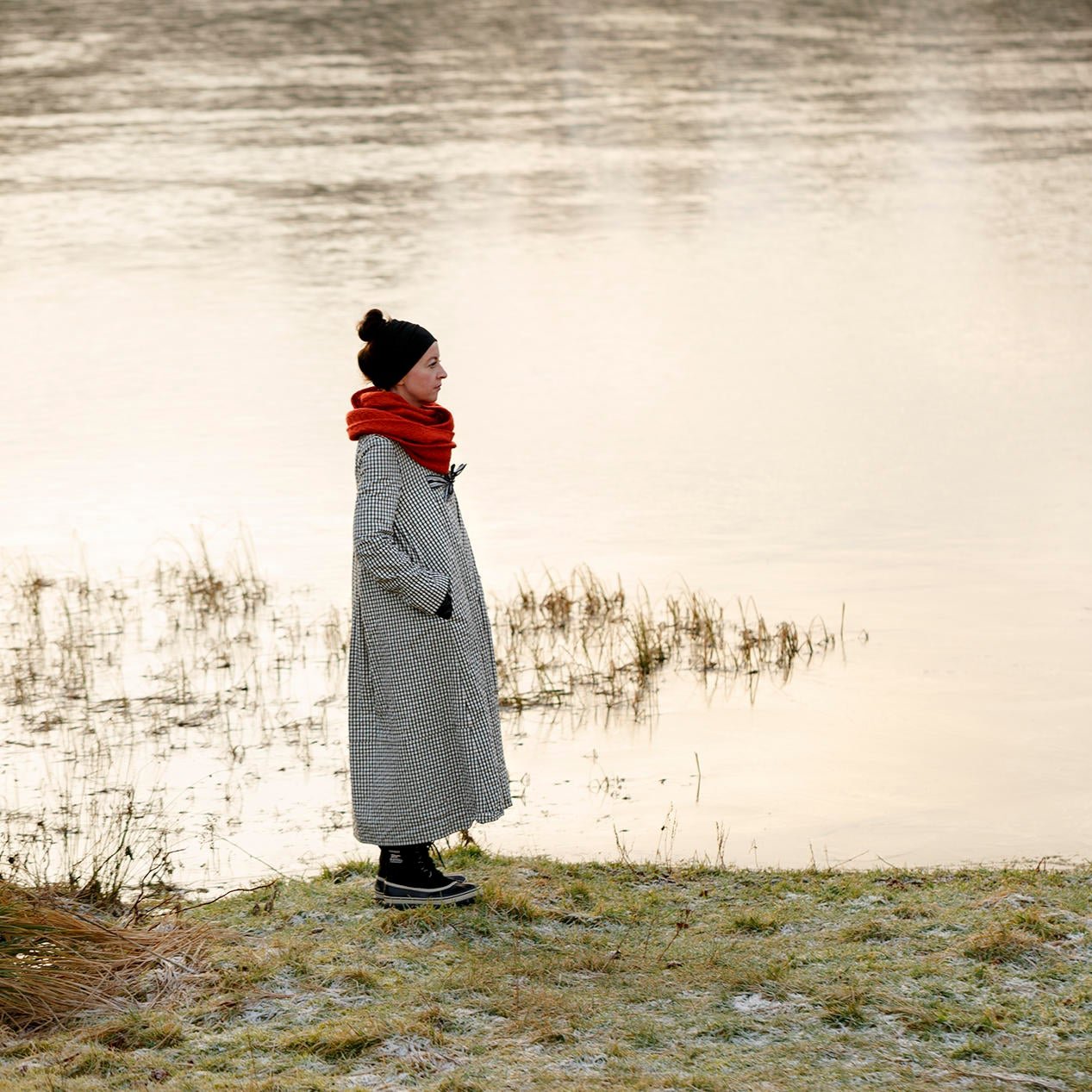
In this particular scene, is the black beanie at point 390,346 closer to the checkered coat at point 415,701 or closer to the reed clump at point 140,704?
the checkered coat at point 415,701

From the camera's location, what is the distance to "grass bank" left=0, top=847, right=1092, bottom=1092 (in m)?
4.31

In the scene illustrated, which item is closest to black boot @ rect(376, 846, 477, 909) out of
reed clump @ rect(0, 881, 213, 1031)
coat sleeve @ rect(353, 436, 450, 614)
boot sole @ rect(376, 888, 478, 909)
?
boot sole @ rect(376, 888, 478, 909)

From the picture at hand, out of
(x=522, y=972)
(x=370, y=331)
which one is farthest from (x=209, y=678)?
(x=522, y=972)

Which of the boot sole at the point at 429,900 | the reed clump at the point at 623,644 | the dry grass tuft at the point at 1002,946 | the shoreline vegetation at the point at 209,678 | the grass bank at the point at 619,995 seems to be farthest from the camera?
the reed clump at the point at 623,644

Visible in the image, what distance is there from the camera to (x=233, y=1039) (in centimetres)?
453

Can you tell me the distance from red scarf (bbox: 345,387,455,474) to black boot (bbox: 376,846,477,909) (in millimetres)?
1147

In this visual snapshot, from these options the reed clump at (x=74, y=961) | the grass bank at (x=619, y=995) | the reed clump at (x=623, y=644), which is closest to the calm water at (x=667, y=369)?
the reed clump at (x=623, y=644)

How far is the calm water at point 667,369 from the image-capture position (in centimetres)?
773

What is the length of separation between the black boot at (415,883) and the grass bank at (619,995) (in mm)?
57

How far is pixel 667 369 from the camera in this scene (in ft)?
49.1

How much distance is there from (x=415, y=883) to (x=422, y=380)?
1494mm

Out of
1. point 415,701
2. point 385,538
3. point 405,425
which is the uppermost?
point 405,425

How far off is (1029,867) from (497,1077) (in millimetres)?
2609

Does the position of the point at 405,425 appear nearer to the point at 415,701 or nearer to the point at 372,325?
the point at 372,325
